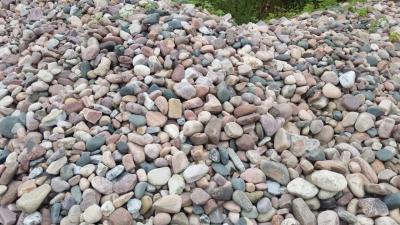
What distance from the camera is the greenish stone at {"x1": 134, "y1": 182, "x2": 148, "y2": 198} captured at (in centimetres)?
225

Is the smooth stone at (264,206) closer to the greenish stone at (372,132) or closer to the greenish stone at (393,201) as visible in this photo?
the greenish stone at (393,201)

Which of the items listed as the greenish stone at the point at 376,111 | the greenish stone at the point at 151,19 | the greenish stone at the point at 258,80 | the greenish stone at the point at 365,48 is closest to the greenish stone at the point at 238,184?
the greenish stone at the point at 258,80

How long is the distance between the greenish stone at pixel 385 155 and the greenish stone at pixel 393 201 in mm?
299

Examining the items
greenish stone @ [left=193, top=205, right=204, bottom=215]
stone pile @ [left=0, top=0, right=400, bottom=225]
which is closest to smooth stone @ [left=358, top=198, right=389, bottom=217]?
Result: stone pile @ [left=0, top=0, right=400, bottom=225]

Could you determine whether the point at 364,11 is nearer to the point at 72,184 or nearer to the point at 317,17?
the point at 317,17

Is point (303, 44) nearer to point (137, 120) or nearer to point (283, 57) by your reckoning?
point (283, 57)

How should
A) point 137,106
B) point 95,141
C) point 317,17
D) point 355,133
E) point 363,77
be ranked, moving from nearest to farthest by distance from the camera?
1. point 95,141
2. point 137,106
3. point 355,133
4. point 363,77
5. point 317,17

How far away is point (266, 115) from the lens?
103 inches

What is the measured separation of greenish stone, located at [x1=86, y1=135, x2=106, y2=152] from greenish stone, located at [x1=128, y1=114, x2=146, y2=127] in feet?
0.63

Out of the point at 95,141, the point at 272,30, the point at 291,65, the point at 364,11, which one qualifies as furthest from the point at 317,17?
the point at 95,141

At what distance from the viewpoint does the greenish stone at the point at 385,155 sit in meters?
2.58

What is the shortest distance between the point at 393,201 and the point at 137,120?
1.46 metres

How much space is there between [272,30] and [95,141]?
203cm

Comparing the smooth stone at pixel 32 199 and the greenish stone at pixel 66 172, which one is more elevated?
the greenish stone at pixel 66 172
